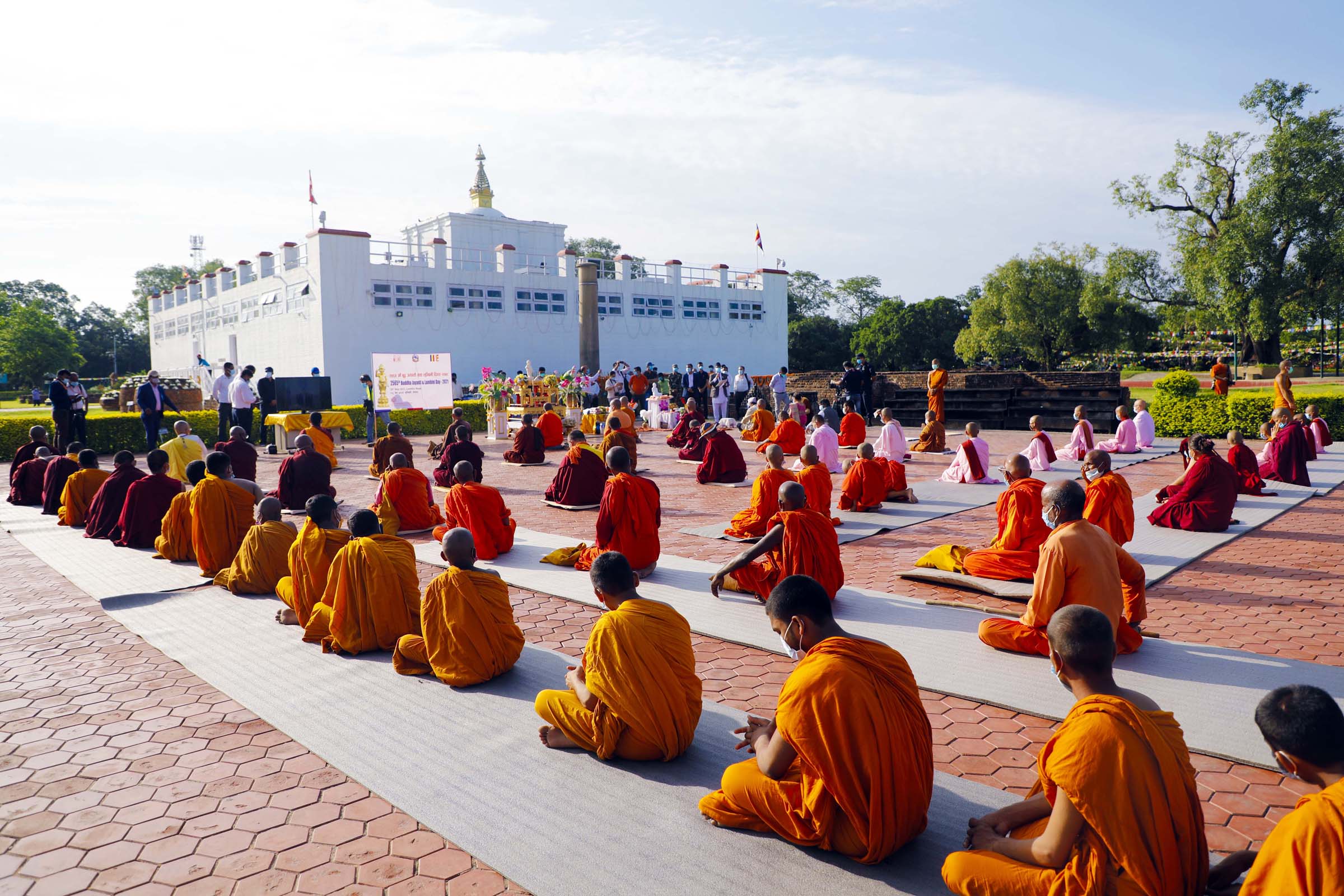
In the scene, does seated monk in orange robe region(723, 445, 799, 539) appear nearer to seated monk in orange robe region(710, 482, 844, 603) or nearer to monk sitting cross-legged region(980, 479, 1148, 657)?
seated monk in orange robe region(710, 482, 844, 603)

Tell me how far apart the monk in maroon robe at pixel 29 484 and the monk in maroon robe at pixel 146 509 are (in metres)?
4.62

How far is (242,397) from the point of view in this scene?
1802 centimetres

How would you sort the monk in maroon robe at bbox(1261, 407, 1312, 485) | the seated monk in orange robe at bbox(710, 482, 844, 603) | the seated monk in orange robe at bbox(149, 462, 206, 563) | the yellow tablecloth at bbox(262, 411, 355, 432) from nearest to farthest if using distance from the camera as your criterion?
the seated monk in orange robe at bbox(710, 482, 844, 603) → the seated monk in orange robe at bbox(149, 462, 206, 563) → the monk in maroon robe at bbox(1261, 407, 1312, 485) → the yellow tablecloth at bbox(262, 411, 355, 432)

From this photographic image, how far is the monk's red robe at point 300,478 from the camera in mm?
11172

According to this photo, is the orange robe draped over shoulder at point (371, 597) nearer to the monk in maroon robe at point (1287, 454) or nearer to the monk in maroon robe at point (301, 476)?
the monk in maroon robe at point (301, 476)

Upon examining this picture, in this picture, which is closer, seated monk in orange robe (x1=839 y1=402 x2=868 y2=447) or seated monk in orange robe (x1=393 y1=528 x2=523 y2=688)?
seated monk in orange robe (x1=393 y1=528 x2=523 y2=688)

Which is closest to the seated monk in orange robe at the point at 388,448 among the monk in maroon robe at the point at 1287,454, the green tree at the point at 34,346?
the monk in maroon robe at the point at 1287,454

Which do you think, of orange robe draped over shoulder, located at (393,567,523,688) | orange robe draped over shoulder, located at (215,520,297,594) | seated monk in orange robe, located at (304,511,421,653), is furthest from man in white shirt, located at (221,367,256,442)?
orange robe draped over shoulder, located at (393,567,523,688)

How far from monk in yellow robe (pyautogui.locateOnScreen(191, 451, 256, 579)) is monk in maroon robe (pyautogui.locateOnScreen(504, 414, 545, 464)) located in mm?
8120

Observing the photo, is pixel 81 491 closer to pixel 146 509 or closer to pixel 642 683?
pixel 146 509

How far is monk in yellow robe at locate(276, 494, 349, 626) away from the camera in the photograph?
5.93 m

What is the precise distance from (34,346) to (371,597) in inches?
2490

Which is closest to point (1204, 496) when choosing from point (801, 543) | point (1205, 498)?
point (1205, 498)

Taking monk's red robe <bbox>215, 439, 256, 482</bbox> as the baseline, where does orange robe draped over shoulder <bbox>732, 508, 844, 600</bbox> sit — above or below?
below
